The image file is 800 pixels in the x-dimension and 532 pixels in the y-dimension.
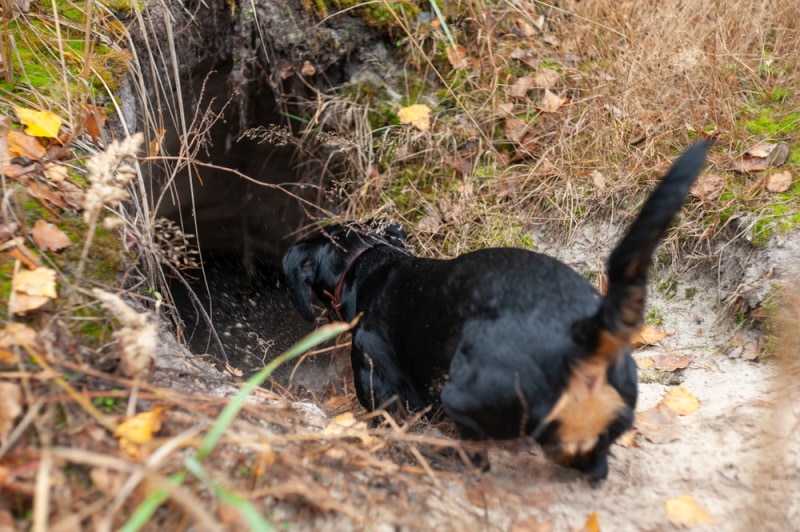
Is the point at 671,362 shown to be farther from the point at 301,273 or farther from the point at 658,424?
the point at 301,273

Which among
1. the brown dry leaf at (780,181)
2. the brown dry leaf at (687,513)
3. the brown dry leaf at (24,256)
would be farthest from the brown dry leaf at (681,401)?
the brown dry leaf at (24,256)

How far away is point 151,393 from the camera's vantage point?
1.86 m

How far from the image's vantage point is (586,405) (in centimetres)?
185

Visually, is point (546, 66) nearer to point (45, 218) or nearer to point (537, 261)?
point (537, 261)

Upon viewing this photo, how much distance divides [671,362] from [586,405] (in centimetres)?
126

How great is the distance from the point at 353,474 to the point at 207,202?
4.01 m

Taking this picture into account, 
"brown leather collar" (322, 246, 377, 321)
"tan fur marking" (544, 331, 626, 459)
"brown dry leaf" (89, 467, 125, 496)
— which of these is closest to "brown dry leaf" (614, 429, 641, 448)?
"tan fur marking" (544, 331, 626, 459)

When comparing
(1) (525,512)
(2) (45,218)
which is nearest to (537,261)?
(1) (525,512)

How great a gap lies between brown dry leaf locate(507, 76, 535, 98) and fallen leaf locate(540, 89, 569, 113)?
131 millimetres

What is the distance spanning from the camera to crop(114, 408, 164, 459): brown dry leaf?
163 centimetres

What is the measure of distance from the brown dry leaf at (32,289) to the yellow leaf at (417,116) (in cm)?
228

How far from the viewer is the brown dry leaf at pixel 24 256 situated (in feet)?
6.81

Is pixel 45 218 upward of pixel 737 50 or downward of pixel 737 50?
downward

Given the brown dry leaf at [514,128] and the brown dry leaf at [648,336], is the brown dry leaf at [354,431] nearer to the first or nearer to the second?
the brown dry leaf at [648,336]
